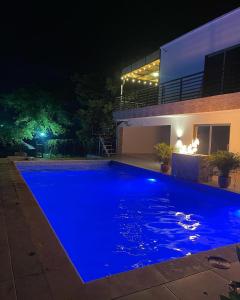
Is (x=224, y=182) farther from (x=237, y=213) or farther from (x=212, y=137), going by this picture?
(x=212, y=137)

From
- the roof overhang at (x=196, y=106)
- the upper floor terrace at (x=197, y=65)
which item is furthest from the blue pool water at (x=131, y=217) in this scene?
the upper floor terrace at (x=197, y=65)

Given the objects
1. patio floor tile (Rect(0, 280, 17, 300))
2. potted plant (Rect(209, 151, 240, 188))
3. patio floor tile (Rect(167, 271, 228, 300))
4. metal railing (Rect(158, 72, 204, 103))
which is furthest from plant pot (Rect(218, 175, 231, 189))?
patio floor tile (Rect(0, 280, 17, 300))

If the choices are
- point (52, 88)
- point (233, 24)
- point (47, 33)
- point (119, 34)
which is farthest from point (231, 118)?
point (47, 33)

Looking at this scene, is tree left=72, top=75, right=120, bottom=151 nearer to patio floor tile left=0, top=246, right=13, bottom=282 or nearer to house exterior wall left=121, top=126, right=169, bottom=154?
house exterior wall left=121, top=126, right=169, bottom=154

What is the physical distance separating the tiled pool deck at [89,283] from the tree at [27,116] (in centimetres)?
1295

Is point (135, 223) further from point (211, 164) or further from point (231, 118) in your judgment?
point (231, 118)

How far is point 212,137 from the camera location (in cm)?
1053

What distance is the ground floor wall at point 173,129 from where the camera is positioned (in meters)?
9.44

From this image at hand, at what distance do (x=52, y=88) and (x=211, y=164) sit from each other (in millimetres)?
13709

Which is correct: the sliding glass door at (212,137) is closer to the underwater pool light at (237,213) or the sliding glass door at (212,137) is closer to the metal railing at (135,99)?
the underwater pool light at (237,213)

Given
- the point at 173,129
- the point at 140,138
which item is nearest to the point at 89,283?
the point at 173,129

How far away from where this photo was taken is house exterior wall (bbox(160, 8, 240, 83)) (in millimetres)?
9703

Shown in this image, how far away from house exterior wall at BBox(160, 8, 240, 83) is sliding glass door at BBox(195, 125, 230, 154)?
262 centimetres

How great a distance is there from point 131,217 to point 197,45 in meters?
8.46
